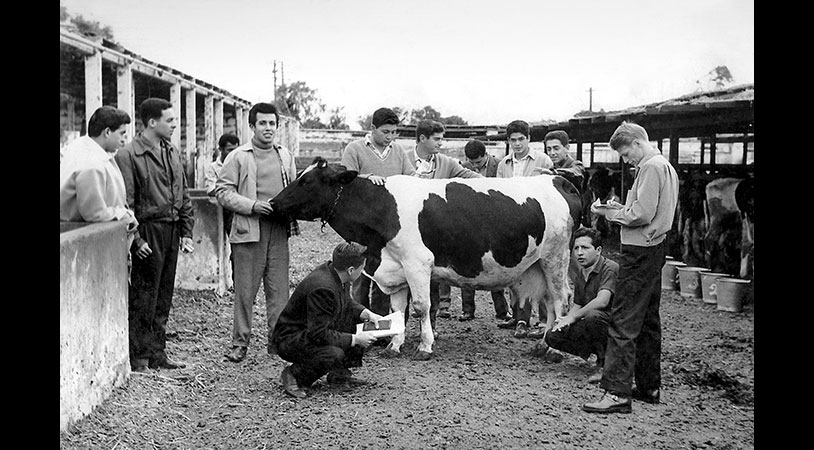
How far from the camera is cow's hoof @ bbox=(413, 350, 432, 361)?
557cm

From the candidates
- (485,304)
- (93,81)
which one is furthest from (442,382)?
(93,81)

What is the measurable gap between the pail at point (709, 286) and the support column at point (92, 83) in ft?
19.5

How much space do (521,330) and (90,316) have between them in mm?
3709

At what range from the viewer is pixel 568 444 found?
374 cm

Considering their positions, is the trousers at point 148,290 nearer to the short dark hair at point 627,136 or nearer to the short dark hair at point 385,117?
Answer: the short dark hair at point 385,117

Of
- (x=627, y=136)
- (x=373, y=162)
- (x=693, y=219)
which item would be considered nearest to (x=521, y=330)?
(x=373, y=162)

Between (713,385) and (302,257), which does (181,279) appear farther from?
(713,385)

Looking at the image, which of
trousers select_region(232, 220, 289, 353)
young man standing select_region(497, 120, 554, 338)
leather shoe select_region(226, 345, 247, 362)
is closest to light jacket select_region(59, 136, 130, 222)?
trousers select_region(232, 220, 289, 353)

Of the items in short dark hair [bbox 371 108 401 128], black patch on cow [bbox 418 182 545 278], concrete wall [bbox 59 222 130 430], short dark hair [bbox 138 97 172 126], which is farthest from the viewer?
short dark hair [bbox 371 108 401 128]

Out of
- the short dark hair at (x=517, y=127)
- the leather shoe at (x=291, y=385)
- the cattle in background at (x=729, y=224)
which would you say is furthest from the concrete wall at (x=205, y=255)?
the cattle in background at (x=729, y=224)

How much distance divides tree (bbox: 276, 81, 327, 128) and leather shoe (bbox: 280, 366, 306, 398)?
6.19 feet

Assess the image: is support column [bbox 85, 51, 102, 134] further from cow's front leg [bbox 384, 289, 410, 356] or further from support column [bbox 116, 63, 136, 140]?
cow's front leg [bbox 384, 289, 410, 356]
